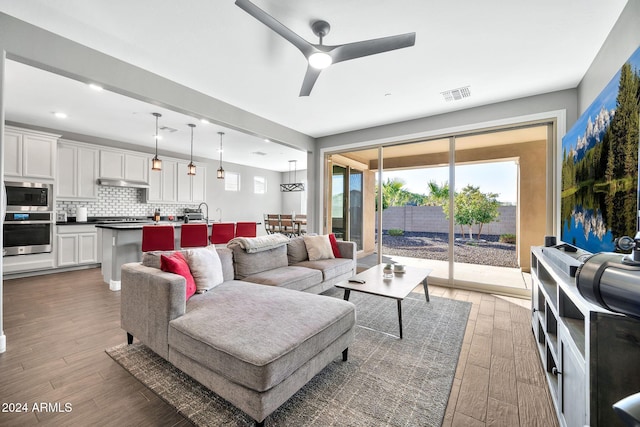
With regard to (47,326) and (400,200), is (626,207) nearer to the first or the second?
(400,200)

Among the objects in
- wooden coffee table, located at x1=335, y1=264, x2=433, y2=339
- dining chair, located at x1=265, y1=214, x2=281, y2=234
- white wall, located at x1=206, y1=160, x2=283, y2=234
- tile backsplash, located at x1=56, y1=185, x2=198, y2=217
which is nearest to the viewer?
wooden coffee table, located at x1=335, y1=264, x2=433, y2=339

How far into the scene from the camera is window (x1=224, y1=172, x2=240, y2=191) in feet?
27.7

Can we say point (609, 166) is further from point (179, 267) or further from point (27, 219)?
point (27, 219)

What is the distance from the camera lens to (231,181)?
8.62 m

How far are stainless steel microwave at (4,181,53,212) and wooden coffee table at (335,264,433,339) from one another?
5.40m

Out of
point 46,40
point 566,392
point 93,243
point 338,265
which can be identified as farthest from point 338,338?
point 93,243

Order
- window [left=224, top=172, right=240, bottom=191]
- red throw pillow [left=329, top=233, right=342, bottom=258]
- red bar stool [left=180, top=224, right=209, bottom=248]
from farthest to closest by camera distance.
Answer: window [left=224, top=172, right=240, bottom=191] → red bar stool [left=180, top=224, right=209, bottom=248] → red throw pillow [left=329, top=233, right=342, bottom=258]

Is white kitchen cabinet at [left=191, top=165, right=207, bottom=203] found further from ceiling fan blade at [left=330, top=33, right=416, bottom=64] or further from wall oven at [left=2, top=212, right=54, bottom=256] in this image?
ceiling fan blade at [left=330, top=33, right=416, bottom=64]

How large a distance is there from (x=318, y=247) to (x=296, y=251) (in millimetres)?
323

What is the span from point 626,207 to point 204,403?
2643mm

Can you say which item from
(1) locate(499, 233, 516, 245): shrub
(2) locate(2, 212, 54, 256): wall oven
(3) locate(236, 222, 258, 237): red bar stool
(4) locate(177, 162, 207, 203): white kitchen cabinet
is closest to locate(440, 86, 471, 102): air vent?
(1) locate(499, 233, 516, 245): shrub

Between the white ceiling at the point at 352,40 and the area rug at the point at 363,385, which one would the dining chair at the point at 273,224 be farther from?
the area rug at the point at 363,385

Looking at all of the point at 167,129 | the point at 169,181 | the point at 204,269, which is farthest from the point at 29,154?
the point at 204,269

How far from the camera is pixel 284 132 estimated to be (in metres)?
4.96
